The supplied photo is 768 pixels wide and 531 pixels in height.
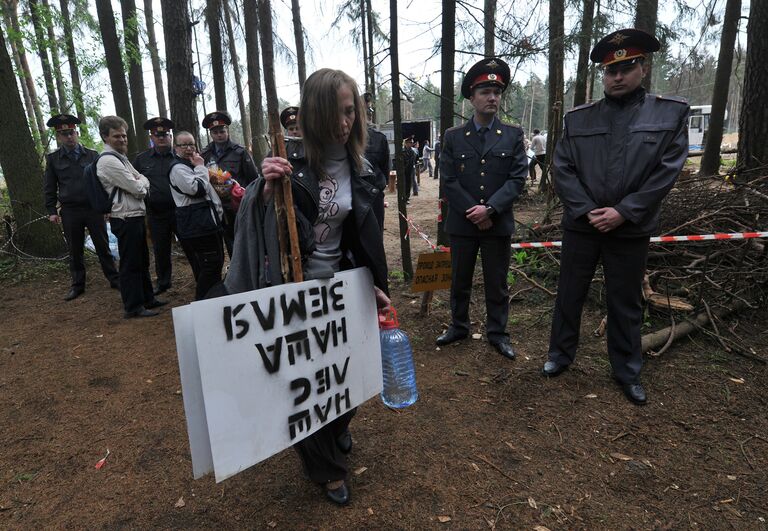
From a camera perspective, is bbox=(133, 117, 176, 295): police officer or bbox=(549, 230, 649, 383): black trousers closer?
bbox=(549, 230, 649, 383): black trousers

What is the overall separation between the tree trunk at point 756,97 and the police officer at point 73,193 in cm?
800

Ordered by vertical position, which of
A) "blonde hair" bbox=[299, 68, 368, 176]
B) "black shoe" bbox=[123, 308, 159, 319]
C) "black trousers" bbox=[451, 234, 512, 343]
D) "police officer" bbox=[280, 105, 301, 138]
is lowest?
"black shoe" bbox=[123, 308, 159, 319]

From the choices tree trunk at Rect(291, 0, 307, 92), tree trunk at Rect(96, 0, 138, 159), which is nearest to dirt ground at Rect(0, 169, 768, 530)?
tree trunk at Rect(96, 0, 138, 159)

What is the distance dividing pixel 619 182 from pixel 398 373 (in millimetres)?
1973

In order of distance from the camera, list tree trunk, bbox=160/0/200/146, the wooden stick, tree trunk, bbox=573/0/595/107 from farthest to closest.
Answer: tree trunk, bbox=160/0/200/146, tree trunk, bbox=573/0/595/107, the wooden stick

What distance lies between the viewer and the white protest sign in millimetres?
1569

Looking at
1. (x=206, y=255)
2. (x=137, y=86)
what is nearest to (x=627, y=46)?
(x=206, y=255)

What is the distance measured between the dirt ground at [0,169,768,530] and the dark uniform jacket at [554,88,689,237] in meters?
1.24

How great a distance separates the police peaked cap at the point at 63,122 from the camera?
5.25 m

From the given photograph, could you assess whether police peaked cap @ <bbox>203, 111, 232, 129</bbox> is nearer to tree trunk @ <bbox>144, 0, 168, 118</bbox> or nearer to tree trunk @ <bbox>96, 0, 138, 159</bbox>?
tree trunk @ <bbox>96, 0, 138, 159</bbox>

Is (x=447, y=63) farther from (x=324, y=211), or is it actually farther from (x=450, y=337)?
(x=324, y=211)

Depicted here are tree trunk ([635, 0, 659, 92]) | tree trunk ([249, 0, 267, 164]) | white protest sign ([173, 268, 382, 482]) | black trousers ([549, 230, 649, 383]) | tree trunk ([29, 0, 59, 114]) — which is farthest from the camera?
tree trunk ([249, 0, 267, 164])

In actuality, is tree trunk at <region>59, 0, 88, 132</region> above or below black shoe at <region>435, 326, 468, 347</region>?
above

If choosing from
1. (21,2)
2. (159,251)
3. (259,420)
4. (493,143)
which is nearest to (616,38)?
(493,143)
